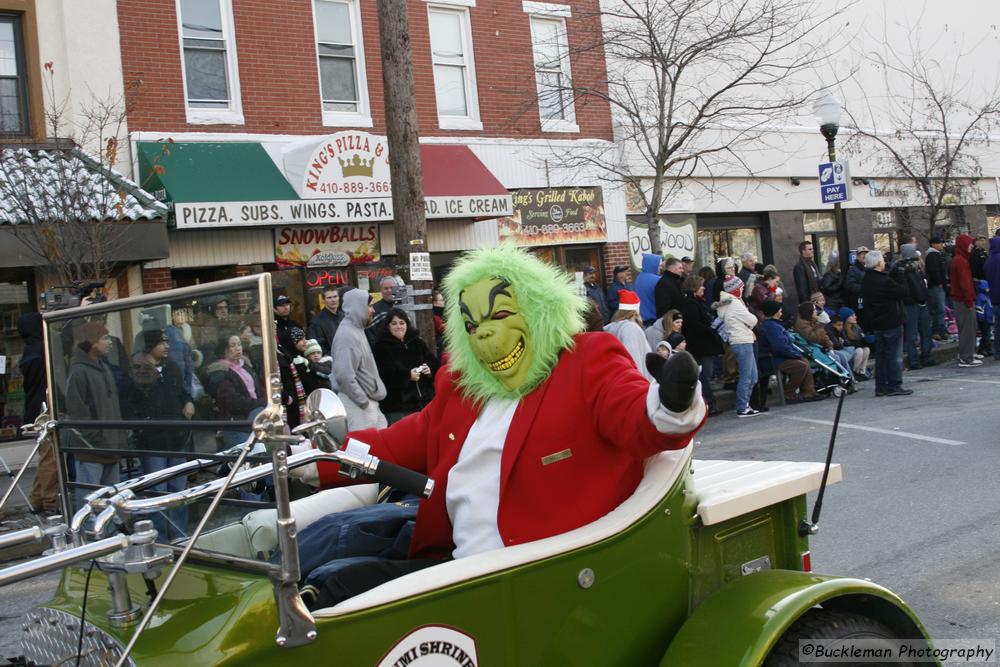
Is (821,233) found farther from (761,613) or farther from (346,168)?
(761,613)

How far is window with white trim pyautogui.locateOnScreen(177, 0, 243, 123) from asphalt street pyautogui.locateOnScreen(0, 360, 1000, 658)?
7.91 m

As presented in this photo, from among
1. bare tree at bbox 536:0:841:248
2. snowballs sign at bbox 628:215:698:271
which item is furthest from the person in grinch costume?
snowballs sign at bbox 628:215:698:271

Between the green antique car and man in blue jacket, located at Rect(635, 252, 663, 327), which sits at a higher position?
man in blue jacket, located at Rect(635, 252, 663, 327)

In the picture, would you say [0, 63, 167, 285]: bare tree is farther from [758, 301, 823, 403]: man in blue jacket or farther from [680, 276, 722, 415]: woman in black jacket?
[758, 301, 823, 403]: man in blue jacket

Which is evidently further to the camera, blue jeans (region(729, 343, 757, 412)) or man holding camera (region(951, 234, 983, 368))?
man holding camera (region(951, 234, 983, 368))

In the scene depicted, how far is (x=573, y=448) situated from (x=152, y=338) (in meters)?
1.23

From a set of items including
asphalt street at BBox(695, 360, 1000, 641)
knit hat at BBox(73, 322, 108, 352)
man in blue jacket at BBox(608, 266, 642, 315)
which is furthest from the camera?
man in blue jacket at BBox(608, 266, 642, 315)

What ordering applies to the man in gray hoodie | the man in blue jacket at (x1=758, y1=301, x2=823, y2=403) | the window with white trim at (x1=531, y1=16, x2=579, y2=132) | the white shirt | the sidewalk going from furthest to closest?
the window with white trim at (x1=531, y1=16, x2=579, y2=132)
the sidewalk
the man in blue jacket at (x1=758, y1=301, x2=823, y2=403)
the man in gray hoodie
the white shirt

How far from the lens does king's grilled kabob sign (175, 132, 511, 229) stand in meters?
12.7

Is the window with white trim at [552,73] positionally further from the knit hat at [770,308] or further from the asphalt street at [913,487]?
the asphalt street at [913,487]

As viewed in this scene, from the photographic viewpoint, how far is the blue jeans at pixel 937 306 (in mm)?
16422

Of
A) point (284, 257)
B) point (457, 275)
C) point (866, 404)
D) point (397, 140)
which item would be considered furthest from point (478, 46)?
point (457, 275)

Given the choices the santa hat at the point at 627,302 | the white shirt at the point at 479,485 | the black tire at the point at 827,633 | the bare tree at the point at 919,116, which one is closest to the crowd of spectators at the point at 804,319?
the santa hat at the point at 627,302

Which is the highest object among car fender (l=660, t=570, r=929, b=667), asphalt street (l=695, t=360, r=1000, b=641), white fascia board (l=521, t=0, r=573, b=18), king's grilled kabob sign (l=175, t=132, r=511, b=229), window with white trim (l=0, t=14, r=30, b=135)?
white fascia board (l=521, t=0, r=573, b=18)
